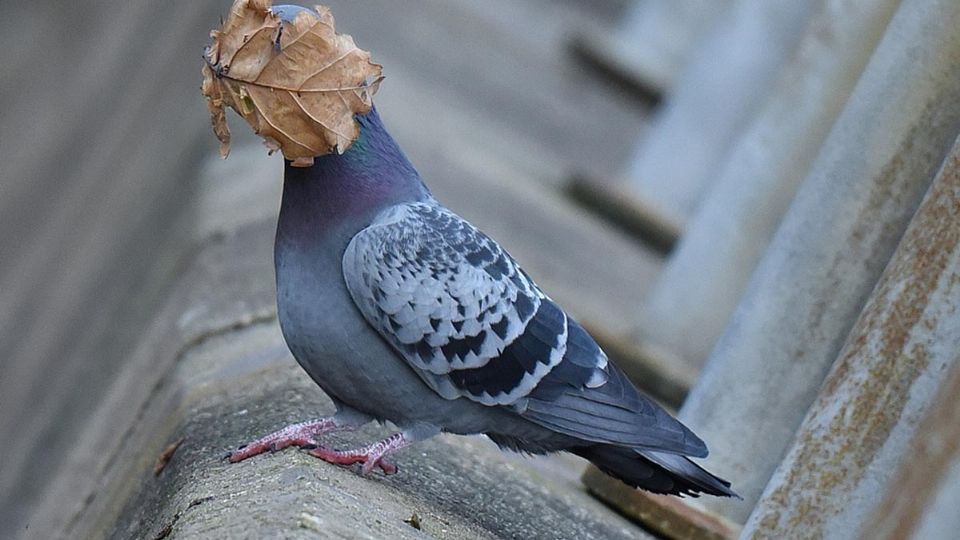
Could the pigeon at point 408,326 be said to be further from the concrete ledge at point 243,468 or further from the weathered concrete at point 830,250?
the weathered concrete at point 830,250

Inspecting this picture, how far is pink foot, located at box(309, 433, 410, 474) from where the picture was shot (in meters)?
3.94

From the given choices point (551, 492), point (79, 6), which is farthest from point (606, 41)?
point (551, 492)

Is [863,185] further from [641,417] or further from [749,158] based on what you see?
[749,158]

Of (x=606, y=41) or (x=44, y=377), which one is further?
(x=606, y=41)

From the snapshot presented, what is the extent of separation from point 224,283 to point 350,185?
89.5 inches

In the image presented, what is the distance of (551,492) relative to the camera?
16.2 feet

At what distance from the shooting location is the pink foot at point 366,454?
→ 155 inches

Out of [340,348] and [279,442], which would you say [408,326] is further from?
[279,442]

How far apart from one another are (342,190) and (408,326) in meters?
0.41

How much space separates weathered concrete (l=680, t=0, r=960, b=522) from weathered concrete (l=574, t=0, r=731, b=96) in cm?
878

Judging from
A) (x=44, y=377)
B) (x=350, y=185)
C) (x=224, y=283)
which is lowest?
(x=44, y=377)

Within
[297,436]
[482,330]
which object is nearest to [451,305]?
[482,330]

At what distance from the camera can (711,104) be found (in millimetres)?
9820

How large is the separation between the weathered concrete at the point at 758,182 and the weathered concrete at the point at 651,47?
6.58 m
